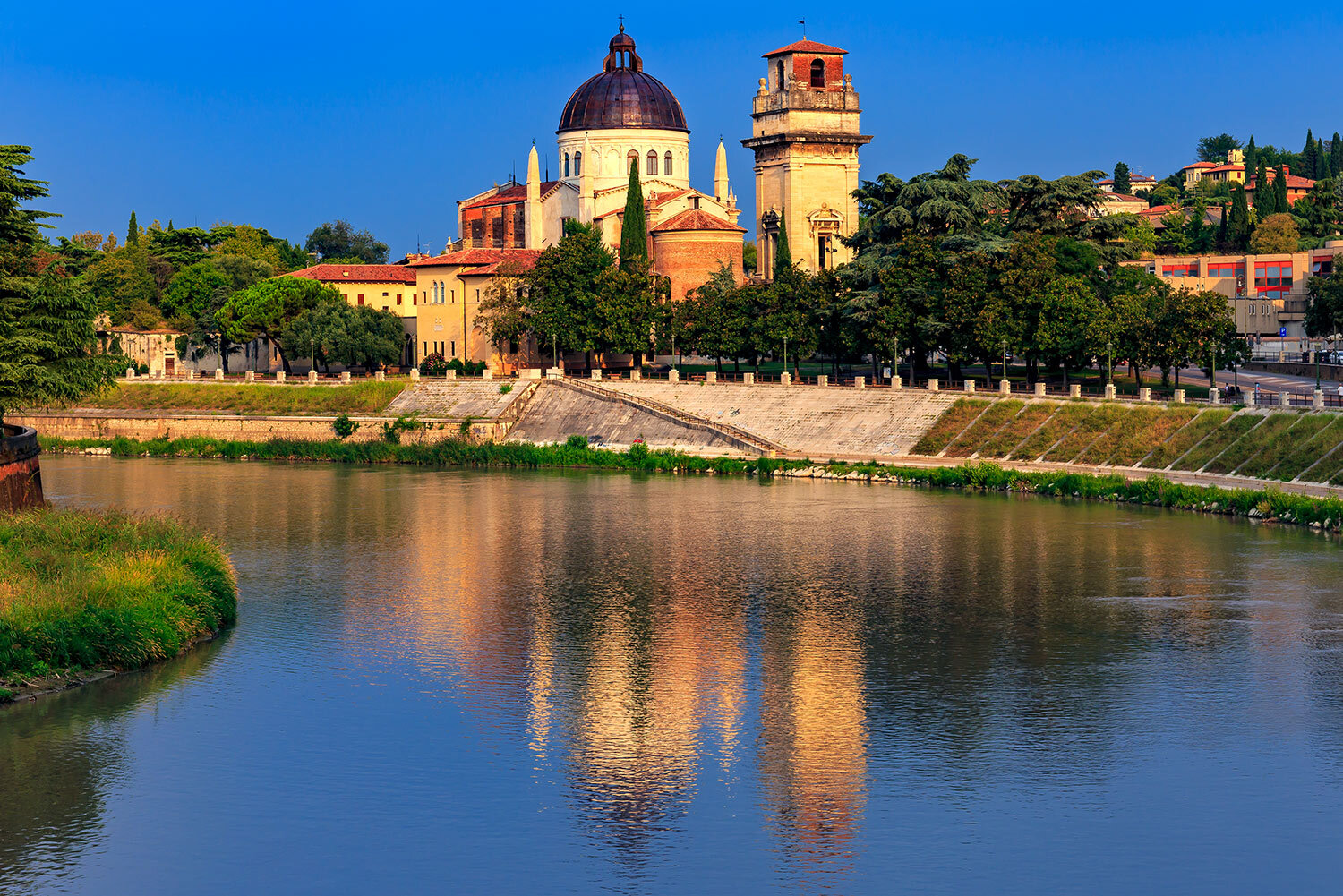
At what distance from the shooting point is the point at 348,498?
5616 cm

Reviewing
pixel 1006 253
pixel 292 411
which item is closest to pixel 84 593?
pixel 1006 253

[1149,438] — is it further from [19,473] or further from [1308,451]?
[19,473]

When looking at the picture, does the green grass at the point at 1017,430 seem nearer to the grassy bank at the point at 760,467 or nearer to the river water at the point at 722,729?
the grassy bank at the point at 760,467

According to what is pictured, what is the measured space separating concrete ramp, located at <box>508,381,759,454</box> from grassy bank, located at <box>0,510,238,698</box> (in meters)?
35.0

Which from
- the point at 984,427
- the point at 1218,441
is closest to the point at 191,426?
the point at 984,427

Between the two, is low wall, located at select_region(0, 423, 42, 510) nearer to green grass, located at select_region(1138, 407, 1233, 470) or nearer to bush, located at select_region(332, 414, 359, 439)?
bush, located at select_region(332, 414, 359, 439)

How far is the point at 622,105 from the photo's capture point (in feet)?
322

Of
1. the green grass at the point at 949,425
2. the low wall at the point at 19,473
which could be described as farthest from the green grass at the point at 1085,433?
the low wall at the point at 19,473

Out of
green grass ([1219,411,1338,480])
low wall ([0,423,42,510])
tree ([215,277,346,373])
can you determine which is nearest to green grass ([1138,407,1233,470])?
green grass ([1219,411,1338,480])

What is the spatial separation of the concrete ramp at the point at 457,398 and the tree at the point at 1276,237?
58.3m

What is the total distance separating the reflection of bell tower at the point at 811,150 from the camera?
300ft

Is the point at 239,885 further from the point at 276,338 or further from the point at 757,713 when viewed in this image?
the point at 276,338

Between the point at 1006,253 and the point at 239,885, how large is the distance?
183ft

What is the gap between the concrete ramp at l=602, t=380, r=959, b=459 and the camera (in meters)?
64.6
